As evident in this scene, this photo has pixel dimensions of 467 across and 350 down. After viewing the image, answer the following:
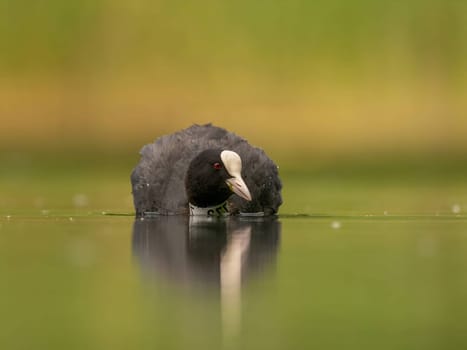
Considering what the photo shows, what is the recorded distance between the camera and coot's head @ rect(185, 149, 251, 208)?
17.4 m

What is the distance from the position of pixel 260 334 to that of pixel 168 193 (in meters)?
9.68

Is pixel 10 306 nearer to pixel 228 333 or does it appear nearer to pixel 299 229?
pixel 228 333

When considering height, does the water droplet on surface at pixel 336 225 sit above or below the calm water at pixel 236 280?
above

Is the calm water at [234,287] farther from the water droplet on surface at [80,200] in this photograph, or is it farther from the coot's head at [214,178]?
the water droplet on surface at [80,200]

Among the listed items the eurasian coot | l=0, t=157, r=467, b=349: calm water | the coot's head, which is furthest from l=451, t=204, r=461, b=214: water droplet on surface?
the coot's head

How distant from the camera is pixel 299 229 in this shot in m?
16.5

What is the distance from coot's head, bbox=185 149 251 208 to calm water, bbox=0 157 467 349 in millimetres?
431

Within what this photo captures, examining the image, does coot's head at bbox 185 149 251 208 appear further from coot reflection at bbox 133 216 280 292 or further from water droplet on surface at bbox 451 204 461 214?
water droplet on surface at bbox 451 204 461 214

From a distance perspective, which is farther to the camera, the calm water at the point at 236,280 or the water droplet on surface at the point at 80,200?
the water droplet on surface at the point at 80,200

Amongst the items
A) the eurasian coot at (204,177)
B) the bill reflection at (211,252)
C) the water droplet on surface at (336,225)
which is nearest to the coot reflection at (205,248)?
the bill reflection at (211,252)

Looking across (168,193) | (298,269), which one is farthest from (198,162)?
(298,269)

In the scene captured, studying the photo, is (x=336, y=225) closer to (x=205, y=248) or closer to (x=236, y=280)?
(x=205, y=248)

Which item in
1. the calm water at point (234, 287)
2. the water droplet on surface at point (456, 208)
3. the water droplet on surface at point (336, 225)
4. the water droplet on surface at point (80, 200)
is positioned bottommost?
the calm water at point (234, 287)

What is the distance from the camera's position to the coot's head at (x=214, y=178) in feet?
57.1
